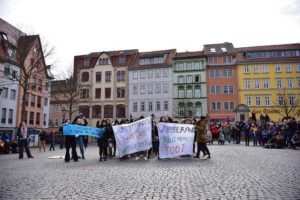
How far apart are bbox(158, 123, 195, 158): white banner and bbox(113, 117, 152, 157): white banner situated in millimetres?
604

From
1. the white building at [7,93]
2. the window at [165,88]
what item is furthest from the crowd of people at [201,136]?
the window at [165,88]

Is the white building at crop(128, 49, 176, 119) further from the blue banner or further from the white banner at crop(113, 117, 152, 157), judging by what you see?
the white banner at crop(113, 117, 152, 157)

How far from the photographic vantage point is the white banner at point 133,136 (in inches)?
552

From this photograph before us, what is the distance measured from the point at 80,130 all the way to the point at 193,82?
163 feet

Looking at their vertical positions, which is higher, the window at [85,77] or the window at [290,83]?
the window at [85,77]

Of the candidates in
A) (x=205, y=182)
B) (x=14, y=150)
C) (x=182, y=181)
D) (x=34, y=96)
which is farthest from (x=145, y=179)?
(x=34, y=96)

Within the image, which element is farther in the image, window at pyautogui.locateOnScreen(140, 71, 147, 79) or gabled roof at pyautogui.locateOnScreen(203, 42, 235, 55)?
window at pyautogui.locateOnScreen(140, 71, 147, 79)

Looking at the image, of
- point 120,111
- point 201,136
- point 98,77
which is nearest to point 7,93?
point 98,77

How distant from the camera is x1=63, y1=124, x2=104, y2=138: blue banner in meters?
13.7

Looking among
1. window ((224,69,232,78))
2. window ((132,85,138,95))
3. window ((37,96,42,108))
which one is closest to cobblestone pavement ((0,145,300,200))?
window ((37,96,42,108))

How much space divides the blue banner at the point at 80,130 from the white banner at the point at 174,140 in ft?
9.74

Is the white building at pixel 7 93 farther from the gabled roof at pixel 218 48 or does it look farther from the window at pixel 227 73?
the window at pixel 227 73

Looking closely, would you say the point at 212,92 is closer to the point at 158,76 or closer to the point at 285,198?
the point at 158,76

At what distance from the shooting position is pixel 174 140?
14148 millimetres
